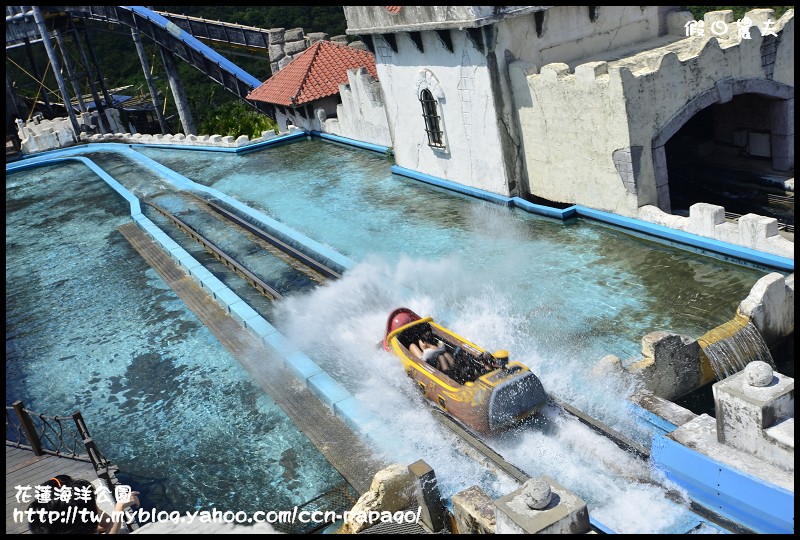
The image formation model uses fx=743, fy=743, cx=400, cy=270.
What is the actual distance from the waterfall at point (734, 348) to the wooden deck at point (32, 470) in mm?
7170

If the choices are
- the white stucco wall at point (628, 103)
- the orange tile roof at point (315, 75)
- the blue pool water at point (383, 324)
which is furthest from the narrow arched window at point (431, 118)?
the orange tile roof at point (315, 75)

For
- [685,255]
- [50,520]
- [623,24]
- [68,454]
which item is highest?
[623,24]

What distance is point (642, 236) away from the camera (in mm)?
13039

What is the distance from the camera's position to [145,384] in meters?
11.0

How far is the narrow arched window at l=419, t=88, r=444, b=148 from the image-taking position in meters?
17.2

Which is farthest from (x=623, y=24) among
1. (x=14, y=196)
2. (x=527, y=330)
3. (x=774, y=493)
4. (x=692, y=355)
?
(x=14, y=196)

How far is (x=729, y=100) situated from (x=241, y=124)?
2004 cm

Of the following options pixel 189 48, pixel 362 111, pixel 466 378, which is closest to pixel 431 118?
pixel 362 111

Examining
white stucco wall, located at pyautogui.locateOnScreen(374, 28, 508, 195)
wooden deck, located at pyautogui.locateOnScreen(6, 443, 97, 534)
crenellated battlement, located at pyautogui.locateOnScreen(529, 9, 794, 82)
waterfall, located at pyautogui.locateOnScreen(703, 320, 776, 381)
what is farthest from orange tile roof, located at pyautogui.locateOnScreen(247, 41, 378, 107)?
waterfall, located at pyautogui.locateOnScreen(703, 320, 776, 381)

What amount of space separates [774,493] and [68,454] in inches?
290

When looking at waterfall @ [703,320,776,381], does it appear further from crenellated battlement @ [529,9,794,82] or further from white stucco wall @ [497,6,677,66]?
white stucco wall @ [497,6,677,66]

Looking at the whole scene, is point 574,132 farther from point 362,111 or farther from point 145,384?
point 362,111

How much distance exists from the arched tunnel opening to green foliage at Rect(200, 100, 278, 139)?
16.3 metres

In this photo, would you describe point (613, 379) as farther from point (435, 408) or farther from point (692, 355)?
point (435, 408)
